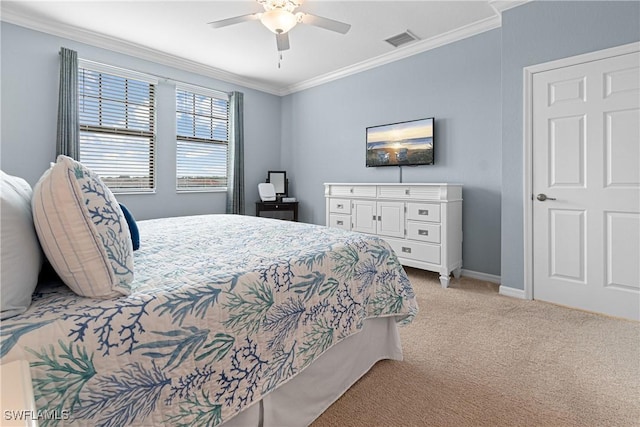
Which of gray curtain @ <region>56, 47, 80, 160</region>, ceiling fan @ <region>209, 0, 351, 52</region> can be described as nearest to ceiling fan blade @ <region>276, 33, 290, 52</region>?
ceiling fan @ <region>209, 0, 351, 52</region>

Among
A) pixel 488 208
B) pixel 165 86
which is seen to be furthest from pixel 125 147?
pixel 488 208

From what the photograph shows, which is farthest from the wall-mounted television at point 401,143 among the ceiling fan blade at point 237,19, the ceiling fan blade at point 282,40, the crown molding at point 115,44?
the crown molding at point 115,44

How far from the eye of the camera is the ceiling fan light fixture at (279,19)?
7.80 feet

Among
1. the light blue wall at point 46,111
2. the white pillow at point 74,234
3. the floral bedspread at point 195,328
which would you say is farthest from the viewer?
the light blue wall at point 46,111

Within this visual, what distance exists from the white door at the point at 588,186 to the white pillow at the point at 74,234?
10.4ft

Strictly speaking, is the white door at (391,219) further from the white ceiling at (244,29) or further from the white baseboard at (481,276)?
the white ceiling at (244,29)

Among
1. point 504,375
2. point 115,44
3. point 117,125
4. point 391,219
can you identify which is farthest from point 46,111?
point 504,375

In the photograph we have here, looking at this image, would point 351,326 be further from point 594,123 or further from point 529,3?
point 529,3

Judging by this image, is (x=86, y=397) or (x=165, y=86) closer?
(x=86, y=397)

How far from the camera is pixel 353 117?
4.63m

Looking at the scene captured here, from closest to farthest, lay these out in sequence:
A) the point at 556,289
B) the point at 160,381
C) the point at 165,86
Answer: the point at 160,381, the point at 556,289, the point at 165,86

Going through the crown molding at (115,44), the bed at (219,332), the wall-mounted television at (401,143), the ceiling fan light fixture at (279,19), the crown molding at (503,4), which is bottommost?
the bed at (219,332)

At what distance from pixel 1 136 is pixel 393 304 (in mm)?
4040

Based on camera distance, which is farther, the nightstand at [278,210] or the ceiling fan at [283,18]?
the nightstand at [278,210]
